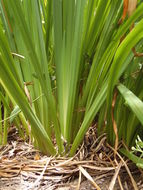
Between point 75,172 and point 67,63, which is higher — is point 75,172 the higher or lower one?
the lower one

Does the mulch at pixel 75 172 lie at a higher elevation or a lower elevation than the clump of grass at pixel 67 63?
lower

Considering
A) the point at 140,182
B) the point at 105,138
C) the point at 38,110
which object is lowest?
the point at 140,182

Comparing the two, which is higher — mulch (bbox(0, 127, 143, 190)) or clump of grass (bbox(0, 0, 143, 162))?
clump of grass (bbox(0, 0, 143, 162))

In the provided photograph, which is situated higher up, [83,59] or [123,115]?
[83,59]

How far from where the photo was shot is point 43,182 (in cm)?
45

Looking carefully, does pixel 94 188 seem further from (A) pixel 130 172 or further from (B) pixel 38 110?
(B) pixel 38 110

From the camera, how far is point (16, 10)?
0.42m

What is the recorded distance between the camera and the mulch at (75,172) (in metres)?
0.44

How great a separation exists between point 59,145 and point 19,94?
0.16m

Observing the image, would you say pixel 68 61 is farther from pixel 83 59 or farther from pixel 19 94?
pixel 19 94

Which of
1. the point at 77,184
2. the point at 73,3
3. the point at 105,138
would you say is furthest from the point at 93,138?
the point at 73,3

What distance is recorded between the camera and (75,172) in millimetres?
466

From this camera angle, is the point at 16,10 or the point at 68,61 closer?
the point at 16,10

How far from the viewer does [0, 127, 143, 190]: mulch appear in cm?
44
